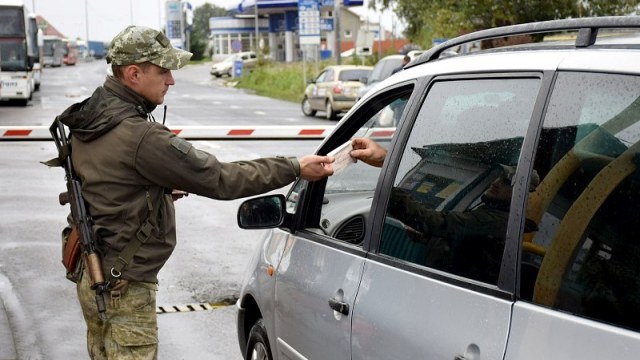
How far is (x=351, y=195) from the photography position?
440 cm

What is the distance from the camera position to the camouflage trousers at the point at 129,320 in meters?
3.92

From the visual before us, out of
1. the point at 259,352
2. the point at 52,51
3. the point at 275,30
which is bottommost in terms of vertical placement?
the point at 52,51

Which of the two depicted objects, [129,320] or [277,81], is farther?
[277,81]

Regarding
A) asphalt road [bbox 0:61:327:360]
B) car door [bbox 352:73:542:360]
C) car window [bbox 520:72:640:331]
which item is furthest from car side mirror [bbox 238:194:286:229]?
asphalt road [bbox 0:61:327:360]

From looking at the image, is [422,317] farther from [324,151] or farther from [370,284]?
[324,151]

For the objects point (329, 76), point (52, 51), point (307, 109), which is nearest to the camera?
point (329, 76)

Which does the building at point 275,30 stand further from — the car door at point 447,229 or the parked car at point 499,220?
the car door at point 447,229

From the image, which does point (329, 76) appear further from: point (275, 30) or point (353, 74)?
point (275, 30)

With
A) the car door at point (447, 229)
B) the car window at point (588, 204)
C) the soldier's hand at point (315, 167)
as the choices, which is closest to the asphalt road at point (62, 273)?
the soldier's hand at point (315, 167)

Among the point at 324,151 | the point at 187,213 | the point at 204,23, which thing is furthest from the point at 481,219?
the point at 204,23

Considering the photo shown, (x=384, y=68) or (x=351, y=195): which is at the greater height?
(x=351, y=195)

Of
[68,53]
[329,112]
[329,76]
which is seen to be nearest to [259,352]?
[329,112]

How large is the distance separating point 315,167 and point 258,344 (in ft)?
3.97

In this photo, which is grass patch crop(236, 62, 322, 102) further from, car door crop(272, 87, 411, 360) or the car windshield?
car door crop(272, 87, 411, 360)
